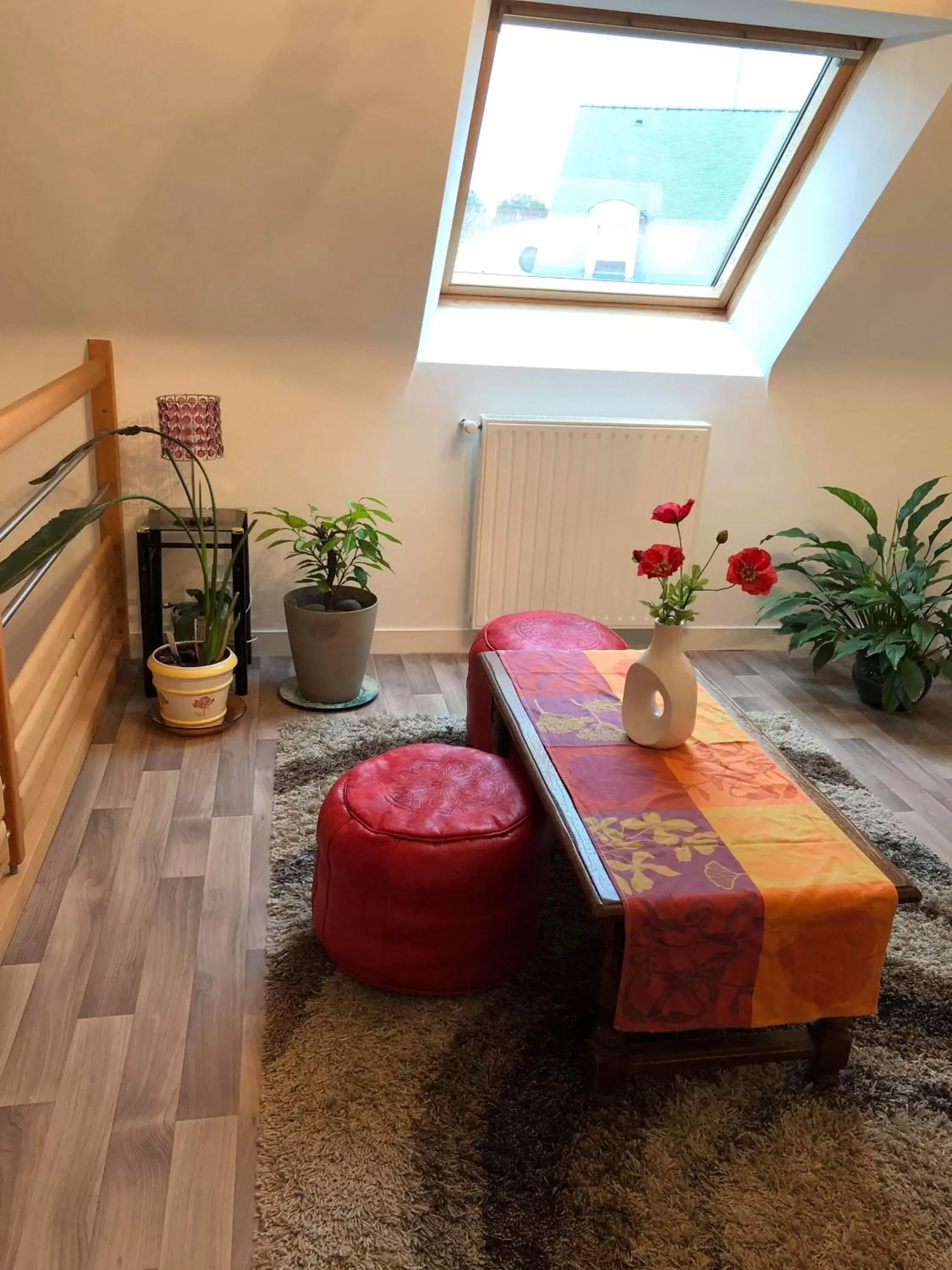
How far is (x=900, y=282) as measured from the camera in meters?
3.32

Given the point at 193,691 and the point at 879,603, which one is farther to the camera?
the point at 879,603

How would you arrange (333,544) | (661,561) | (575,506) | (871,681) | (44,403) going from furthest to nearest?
(575,506), (871,681), (333,544), (44,403), (661,561)

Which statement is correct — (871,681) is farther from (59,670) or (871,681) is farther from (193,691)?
(59,670)

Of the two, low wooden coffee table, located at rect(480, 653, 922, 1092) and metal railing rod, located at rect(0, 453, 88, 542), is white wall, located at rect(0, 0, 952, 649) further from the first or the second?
low wooden coffee table, located at rect(480, 653, 922, 1092)

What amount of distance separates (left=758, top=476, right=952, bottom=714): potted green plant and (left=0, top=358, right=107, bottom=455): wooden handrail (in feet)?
7.47

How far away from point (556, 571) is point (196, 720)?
1364mm

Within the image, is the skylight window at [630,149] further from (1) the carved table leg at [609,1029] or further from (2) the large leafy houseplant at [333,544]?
(1) the carved table leg at [609,1029]

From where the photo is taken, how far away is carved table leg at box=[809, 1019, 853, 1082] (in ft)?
5.79

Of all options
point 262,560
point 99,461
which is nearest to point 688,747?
point 262,560

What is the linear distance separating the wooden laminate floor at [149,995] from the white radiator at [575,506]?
647 mm

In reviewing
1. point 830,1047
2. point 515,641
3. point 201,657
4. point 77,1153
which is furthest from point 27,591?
point 830,1047

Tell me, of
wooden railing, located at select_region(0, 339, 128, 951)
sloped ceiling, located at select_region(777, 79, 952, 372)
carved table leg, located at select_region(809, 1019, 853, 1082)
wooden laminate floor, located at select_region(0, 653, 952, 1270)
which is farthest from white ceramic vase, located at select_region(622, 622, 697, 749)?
sloped ceiling, located at select_region(777, 79, 952, 372)

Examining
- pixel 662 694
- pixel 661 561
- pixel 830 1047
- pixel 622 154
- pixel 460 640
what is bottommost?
pixel 830 1047

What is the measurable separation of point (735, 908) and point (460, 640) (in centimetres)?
221
